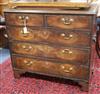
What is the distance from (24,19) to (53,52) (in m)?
0.45

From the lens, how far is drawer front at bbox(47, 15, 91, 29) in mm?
1496

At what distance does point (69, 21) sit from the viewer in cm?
154

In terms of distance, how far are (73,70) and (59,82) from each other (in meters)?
0.31

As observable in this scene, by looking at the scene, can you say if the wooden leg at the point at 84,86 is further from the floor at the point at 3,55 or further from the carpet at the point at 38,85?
the floor at the point at 3,55

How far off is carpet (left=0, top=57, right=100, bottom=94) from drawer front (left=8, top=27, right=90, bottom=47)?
1.76 feet

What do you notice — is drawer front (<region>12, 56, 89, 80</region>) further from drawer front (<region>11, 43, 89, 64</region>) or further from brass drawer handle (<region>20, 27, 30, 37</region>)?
brass drawer handle (<region>20, 27, 30, 37</region>)

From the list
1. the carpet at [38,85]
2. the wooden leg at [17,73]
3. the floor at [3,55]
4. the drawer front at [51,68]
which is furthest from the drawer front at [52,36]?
the floor at [3,55]

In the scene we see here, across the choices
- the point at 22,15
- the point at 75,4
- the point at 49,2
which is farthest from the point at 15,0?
the point at 75,4

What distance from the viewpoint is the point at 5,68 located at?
232 centimetres

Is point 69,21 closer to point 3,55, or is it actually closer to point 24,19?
point 24,19

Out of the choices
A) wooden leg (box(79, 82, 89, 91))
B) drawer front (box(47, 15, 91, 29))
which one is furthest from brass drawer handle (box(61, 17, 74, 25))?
wooden leg (box(79, 82, 89, 91))

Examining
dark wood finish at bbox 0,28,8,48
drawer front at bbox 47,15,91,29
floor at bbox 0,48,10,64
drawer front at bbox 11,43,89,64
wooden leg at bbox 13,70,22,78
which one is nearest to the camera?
drawer front at bbox 47,15,91,29

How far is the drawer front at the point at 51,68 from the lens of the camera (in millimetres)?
1734

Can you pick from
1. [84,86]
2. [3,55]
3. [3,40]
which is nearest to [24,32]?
[84,86]
